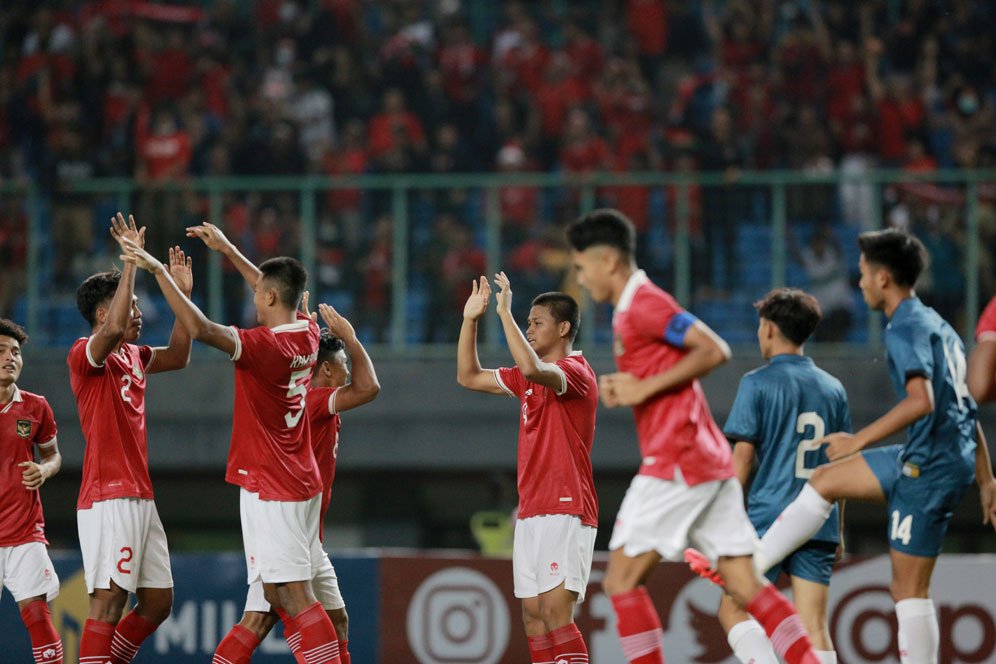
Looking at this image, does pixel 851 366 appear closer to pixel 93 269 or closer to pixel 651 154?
pixel 651 154

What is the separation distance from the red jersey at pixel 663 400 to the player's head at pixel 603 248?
0.09 metres

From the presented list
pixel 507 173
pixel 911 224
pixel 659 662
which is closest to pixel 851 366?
pixel 911 224

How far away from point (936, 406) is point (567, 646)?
2.26 metres

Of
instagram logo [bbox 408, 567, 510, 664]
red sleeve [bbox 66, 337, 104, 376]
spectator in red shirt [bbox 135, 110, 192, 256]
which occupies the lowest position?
instagram logo [bbox 408, 567, 510, 664]

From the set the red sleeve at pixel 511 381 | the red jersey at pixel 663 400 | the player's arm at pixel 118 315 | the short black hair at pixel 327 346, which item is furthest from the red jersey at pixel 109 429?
the red jersey at pixel 663 400

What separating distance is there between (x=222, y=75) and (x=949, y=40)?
8.72m

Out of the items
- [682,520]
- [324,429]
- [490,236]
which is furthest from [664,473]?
[490,236]

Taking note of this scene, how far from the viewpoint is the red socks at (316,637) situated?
6434 millimetres

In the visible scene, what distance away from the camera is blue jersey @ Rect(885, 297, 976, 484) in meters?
5.68

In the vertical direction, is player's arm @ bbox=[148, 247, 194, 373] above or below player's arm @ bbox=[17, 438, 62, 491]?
above

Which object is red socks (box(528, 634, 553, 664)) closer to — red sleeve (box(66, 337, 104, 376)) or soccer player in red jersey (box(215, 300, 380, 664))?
soccer player in red jersey (box(215, 300, 380, 664))

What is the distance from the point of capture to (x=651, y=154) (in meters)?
13.8

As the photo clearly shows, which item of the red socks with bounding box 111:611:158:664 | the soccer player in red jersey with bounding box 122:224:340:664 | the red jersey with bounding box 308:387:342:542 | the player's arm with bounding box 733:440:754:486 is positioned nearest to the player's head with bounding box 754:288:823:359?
the player's arm with bounding box 733:440:754:486

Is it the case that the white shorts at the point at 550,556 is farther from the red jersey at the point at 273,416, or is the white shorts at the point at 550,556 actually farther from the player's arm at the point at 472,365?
the red jersey at the point at 273,416
